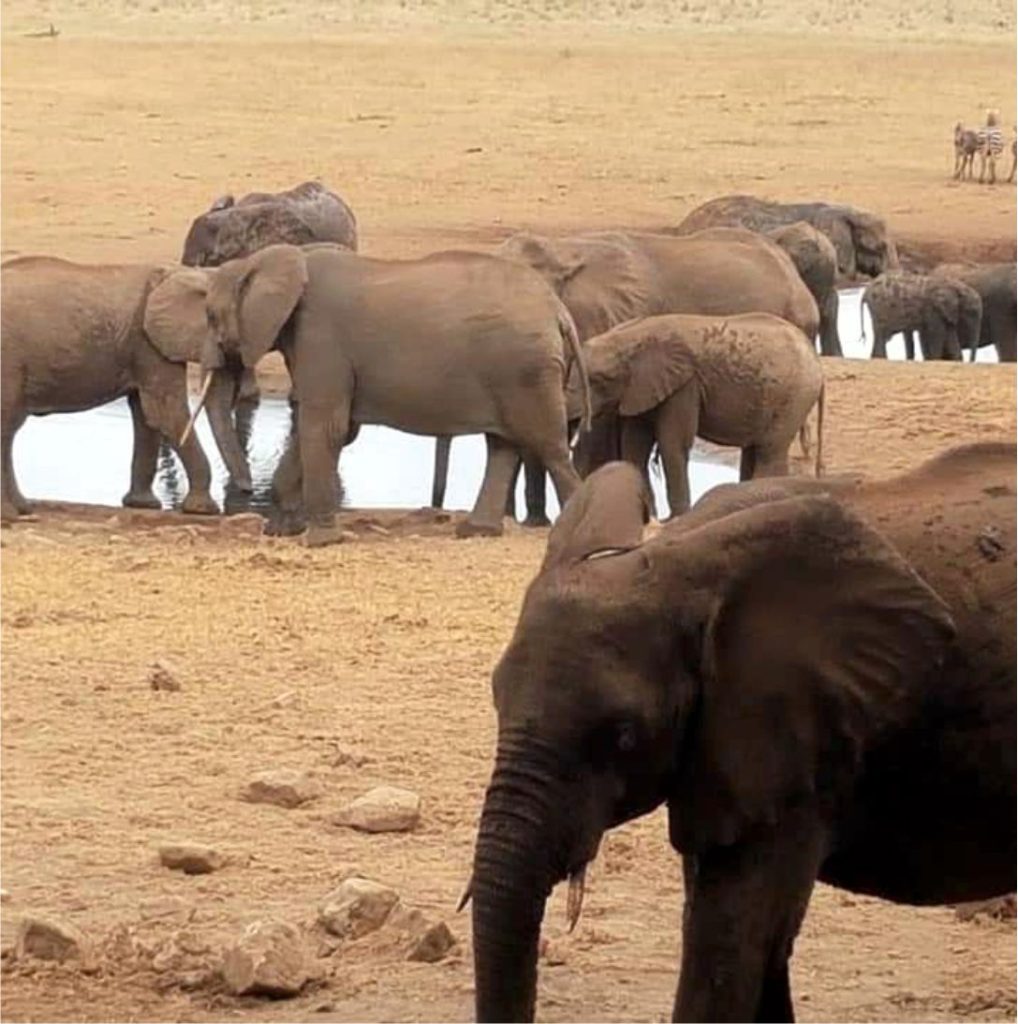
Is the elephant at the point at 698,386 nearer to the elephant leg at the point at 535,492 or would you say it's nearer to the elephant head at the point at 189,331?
the elephant leg at the point at 535,492

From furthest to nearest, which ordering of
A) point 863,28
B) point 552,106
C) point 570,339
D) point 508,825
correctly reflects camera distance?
1. point 863,28
2. point 552,106
3. point 570,339
4. point 508,825

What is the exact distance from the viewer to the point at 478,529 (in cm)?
1049

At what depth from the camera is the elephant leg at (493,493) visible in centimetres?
1050

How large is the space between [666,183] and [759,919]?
20262 mm

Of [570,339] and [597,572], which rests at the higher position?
[597,572]

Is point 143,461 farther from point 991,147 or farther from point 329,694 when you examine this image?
point 991,147

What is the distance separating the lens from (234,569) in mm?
9305

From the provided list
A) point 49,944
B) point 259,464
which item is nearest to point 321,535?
point 259,464

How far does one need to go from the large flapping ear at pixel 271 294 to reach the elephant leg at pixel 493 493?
897mm

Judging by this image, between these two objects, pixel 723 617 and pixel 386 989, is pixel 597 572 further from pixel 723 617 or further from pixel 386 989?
pixel 386 989

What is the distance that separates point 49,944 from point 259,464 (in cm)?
757

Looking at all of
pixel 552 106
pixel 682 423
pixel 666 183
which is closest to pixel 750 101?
pixel 552 106

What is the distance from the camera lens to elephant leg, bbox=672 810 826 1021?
12.9 feet

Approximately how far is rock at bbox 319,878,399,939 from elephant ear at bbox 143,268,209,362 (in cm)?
639
